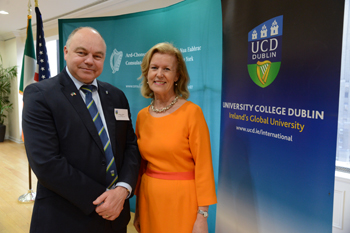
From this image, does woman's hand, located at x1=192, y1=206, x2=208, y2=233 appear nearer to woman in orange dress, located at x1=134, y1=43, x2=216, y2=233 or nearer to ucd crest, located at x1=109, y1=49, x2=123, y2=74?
woman in orange dress, located at x1=134, y1=43, x2=216, y2=233

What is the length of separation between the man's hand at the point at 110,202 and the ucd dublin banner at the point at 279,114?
99cm

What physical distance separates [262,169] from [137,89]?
1765 millimetres

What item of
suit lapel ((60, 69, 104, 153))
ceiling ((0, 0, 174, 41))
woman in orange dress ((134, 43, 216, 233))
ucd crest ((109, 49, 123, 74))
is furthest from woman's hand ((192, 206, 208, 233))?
ceiling ((0, 0, 174, 41))

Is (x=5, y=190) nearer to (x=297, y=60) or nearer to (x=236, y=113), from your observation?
(x=236, y=113)

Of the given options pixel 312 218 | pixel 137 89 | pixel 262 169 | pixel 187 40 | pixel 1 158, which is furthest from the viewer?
pixel 1 158

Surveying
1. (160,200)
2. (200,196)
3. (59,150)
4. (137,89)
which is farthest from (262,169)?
(137,89)

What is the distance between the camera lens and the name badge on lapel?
155cm

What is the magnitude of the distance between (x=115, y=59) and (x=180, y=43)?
97 cm

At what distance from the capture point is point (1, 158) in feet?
20.9

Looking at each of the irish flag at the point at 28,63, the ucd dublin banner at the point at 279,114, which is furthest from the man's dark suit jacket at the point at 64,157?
the irish flag at the point at 28,63

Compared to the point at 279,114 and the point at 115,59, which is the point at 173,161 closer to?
the point at 279,114

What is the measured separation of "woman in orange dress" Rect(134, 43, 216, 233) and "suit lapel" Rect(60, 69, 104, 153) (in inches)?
14.2

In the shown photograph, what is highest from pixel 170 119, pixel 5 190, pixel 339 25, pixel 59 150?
pixel 339 25

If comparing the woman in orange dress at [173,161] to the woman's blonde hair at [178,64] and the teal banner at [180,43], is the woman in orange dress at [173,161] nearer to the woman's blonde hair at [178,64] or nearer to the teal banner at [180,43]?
the woman's blonde hair at [178,64]
